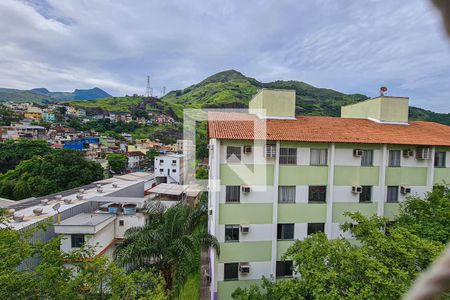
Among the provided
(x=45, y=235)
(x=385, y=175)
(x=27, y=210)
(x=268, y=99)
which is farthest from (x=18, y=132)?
(x=385, y=175)

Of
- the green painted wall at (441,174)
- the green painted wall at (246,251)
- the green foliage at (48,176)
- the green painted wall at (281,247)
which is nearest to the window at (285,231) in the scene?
the green painted wall at (281,247)

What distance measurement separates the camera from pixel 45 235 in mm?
14734

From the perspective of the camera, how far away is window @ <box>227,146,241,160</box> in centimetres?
1220

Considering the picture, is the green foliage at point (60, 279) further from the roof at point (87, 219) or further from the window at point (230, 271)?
the roof at point (87, 219)

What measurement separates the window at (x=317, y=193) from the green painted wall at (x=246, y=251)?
10.5 ft

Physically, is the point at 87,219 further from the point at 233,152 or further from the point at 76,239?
the point at 233,152

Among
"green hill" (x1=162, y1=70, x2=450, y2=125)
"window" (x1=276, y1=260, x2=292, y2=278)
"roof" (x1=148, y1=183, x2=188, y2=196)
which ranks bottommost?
"window" (x1=276, y1=260, x2=292, y2=278)

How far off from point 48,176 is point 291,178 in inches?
1224

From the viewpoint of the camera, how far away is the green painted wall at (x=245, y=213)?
1214cm

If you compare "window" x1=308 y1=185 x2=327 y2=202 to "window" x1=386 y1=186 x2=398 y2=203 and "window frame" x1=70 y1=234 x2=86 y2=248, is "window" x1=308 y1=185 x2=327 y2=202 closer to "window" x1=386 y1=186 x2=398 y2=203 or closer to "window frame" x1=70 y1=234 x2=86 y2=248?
"window" x1=386 y1=186 x2=398 y2=203

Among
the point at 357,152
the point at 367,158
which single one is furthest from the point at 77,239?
the point at 367,158

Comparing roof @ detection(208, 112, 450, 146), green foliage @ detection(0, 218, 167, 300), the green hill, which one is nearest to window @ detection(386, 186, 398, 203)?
roof @ detection(208, 112, 450, 146)

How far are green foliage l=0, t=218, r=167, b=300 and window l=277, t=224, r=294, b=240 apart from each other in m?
7.09

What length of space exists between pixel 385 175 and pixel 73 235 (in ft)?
59.0
